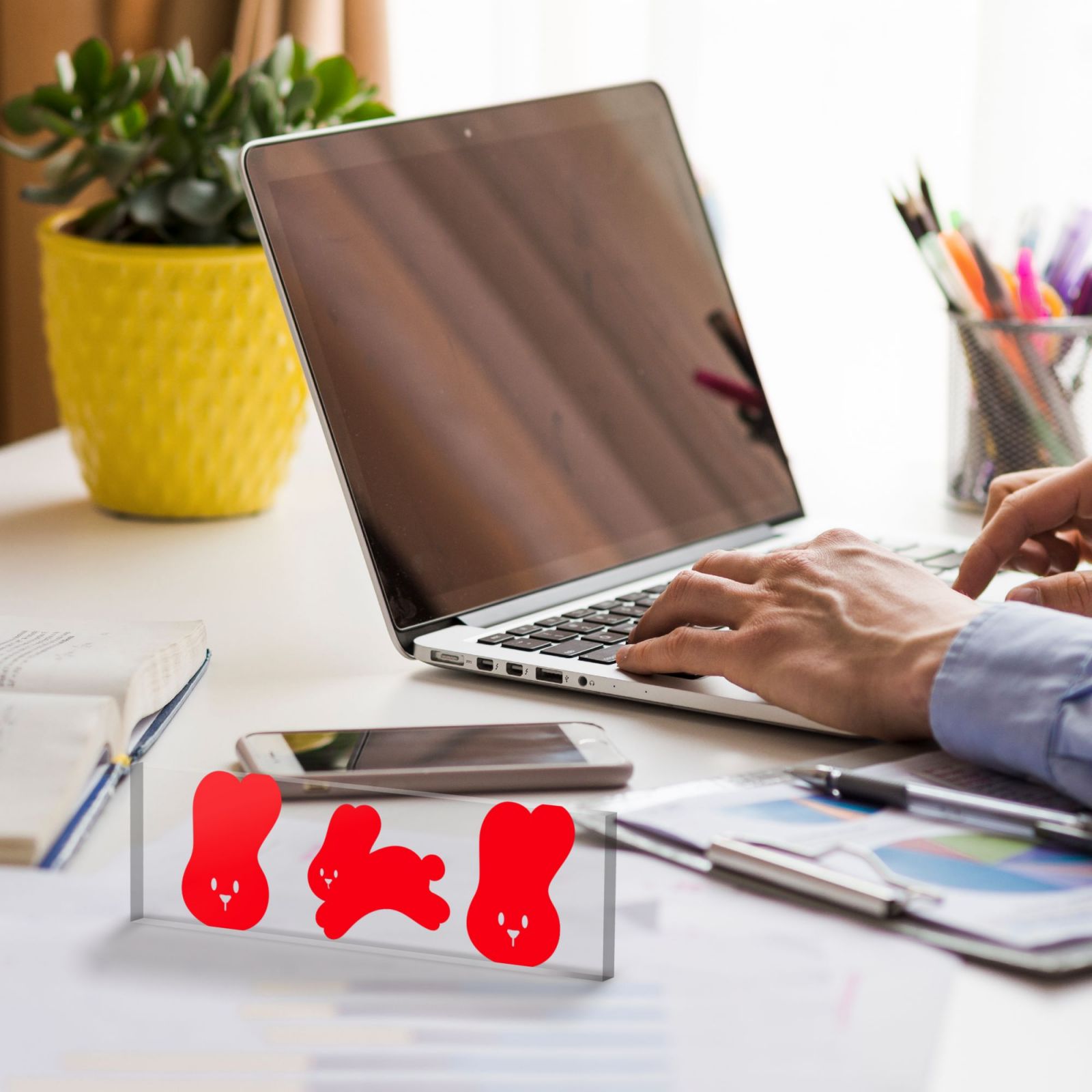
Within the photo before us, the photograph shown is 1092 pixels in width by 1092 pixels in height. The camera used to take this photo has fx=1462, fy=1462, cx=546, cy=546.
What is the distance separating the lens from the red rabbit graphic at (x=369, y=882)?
1.63ft

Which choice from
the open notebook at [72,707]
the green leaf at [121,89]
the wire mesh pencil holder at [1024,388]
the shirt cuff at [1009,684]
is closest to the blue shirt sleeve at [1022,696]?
the shirt cuff at [1009,684]

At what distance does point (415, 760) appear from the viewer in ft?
1.97

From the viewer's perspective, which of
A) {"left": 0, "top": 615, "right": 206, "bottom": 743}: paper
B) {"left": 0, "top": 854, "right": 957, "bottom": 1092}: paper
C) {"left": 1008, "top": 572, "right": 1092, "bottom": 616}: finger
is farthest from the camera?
{"left": 1008, "top": 572, "right": 1092, "bottom": 616}: finger

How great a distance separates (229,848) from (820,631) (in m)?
0.29

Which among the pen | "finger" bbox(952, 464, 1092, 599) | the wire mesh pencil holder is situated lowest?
the pen

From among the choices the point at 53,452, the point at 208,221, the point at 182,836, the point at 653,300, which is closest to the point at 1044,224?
the point at 653,300

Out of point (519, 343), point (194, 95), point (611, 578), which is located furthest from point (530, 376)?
point (194, 95)

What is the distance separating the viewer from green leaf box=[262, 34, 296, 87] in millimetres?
1054

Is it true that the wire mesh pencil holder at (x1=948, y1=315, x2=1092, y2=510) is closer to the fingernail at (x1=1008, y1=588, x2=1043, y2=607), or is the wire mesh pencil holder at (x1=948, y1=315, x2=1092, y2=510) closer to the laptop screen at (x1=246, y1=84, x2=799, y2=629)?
the laptop screen at (x1=246, y1=84, x2=799, y2=629)

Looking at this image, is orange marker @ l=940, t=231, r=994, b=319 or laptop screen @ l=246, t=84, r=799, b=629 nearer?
laptop screen @ l=246, t=84, r=799, b=629

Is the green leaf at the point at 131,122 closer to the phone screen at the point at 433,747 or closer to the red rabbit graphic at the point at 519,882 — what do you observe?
the phone screen at the point at 433,747

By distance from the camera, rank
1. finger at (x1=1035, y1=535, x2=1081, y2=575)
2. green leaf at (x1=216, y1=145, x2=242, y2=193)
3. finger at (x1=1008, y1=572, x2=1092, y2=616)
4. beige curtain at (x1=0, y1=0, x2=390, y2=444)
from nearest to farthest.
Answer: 1. finger at (x1=1008, y1=572, x2=1092, y2=616)
2. finger at (x1=1035, y1=535, x2=1081, y2=575)
3. green leaf at (x1=216, y1=145, x2=242, y2=193)
4. beige curtain at (x1=0, y1=0, x2=390, y2=444)

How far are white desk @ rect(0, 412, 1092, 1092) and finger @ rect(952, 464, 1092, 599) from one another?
206 mm

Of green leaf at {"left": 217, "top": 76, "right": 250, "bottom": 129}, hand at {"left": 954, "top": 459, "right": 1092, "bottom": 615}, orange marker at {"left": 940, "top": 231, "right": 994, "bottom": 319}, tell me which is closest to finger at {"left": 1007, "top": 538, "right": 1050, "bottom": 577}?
hand at {"left": 954, "top": 459, "right": 1092, "bottom": 615}
